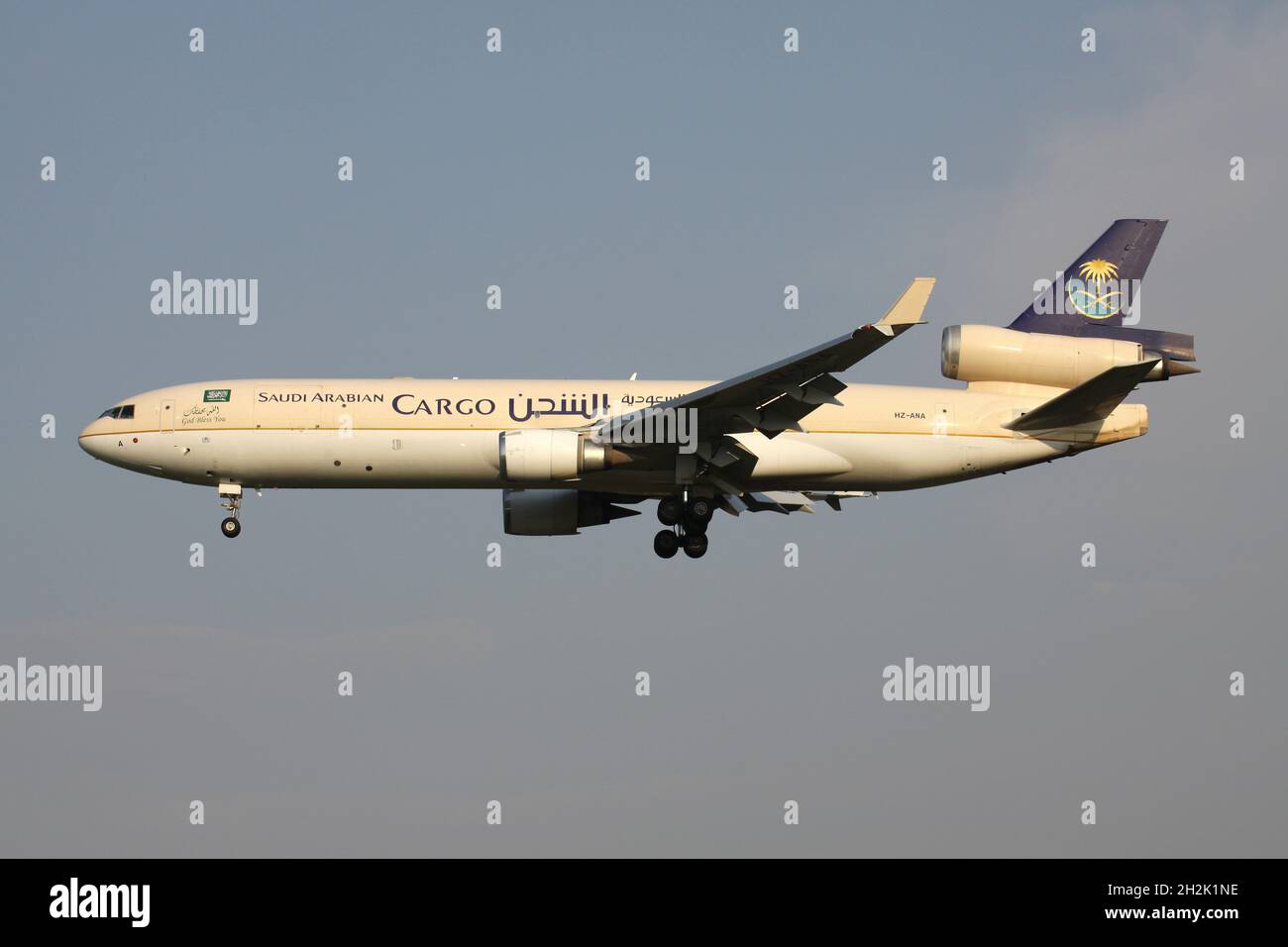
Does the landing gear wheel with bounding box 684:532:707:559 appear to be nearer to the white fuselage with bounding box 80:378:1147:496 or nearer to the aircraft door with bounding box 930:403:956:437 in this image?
the white fuselage with bounding box 80:378:1147:496

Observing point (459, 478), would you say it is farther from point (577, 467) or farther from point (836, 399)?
point (836, 399)

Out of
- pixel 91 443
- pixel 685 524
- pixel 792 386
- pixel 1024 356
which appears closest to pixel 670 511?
pixel 685 524

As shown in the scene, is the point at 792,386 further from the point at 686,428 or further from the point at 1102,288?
the point at 1102,288

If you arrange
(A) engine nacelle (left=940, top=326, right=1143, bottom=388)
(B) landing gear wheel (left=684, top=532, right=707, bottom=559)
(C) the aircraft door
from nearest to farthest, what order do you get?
(C) the aircraft door < (A) engine nacelle (left=940, top=326, right=1143, bottom=388) < (B) landing gear wheel (left=684, top=532, right=707, bottom=559)

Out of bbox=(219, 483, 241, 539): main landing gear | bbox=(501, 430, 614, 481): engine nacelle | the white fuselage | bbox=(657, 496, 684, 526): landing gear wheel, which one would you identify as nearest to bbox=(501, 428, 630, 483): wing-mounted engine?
bbox=(501, 430, 614, 481): engine nacelle

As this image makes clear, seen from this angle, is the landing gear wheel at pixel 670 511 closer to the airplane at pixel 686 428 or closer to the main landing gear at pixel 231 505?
the airplane at pixel 686 428

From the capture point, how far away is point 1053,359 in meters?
45.3

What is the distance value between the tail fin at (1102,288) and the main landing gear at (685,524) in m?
9.60

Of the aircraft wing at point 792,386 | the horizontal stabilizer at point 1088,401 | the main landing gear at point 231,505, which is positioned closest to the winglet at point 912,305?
the aircraft wing at point 792,386

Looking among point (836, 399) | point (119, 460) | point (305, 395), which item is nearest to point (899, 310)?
point (836, 399)

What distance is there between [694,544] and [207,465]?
Result: 12.4m

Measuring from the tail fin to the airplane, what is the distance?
0.06 m

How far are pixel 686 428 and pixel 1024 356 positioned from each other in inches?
363

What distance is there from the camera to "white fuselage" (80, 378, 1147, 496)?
1737 inches
